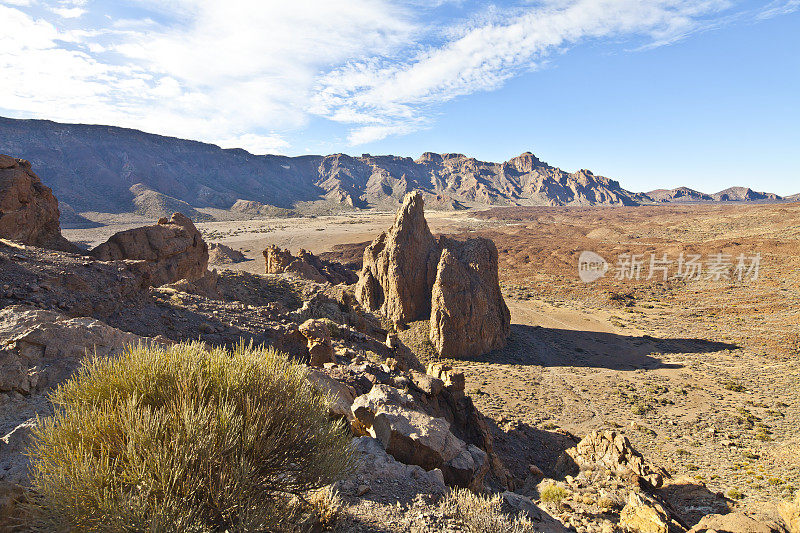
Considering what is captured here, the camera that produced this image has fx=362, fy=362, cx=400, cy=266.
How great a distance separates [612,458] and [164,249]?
21.1 m

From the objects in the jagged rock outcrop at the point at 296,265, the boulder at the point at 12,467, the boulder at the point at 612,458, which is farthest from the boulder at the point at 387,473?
the jagged rock outcrop at the point at 296,265

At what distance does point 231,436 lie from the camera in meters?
3.35

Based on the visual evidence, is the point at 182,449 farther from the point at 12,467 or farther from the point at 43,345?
the point at 43,345

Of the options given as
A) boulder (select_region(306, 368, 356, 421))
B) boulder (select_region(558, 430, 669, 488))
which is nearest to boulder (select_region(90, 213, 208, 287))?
boulder (select_region(306, 368, 356, 421))

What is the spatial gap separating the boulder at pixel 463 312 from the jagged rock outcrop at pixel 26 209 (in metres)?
21.4

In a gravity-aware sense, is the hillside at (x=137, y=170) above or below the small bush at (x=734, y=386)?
above

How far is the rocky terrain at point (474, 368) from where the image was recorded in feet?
19.2

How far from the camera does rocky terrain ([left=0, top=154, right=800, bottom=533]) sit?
5.84m

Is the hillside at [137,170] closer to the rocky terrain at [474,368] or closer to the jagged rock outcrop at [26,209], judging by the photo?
the jagged rock outcrop at [26,209]

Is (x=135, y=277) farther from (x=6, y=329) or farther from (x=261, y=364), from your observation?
(x=261, y=364)

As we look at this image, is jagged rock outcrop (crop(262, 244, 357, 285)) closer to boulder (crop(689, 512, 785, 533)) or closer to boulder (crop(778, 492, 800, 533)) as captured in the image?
boulder (crop(689, 512, 785, 533))

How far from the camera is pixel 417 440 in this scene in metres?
6.83

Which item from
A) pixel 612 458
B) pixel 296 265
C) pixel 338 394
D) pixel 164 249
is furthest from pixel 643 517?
pixel 296 265

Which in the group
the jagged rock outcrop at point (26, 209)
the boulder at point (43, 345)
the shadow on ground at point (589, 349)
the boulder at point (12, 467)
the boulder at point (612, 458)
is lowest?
the shadow on ground at point (589, 349)
